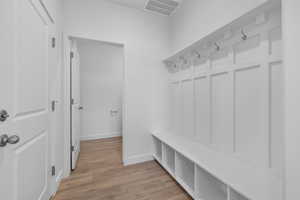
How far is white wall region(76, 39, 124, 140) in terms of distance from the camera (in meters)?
3.67

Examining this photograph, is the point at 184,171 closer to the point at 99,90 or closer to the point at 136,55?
the point at 136,55

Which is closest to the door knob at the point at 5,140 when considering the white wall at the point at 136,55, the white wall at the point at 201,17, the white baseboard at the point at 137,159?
the white wall at the point at 136,55

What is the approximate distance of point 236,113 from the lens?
1.35m

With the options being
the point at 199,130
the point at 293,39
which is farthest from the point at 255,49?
the point at 199,130

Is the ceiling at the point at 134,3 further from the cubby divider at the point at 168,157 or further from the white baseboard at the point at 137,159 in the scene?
the white baseboard at the point at 137,159

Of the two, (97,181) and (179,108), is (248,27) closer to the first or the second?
(179,108)

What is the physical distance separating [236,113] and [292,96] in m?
0.58

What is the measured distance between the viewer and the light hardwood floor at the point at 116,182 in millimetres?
1581

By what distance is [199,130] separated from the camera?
6.02 feet

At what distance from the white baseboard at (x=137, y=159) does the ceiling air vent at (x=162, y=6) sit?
2610 millimetres

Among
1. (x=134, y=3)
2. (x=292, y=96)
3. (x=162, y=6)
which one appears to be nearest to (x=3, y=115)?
(x=292, y=96)

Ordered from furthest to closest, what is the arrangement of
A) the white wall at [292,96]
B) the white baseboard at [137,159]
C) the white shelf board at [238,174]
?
the white baseboard at [137,159] < the white shelf board at [238,174] < the white wall at [292,96]

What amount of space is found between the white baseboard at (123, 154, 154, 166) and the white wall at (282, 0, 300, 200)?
6.35 feet

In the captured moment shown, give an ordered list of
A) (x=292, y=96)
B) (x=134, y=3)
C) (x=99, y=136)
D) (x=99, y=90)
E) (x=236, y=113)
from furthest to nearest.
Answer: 1. (x=99, y=90)
2. (x=99, y=136)
3. (x=134, y=3)
4. (x=236, y=113)
5. (x=292, y=96)
